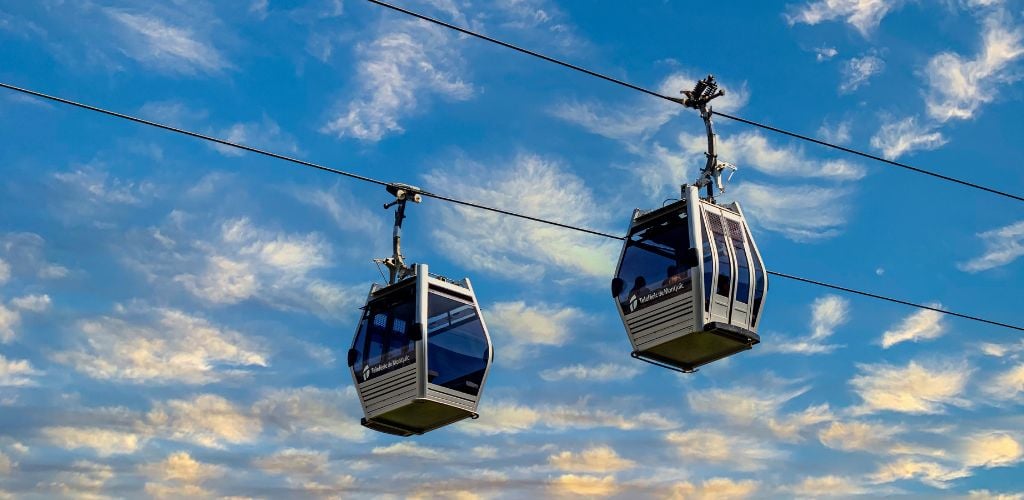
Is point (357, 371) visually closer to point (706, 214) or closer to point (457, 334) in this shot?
point (457, 334)

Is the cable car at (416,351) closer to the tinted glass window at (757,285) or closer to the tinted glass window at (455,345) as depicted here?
the tinted glass window at (455,345)

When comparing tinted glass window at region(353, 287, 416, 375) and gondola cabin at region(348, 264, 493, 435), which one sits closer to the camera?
gondola cabin at region(348, 264, 493, 435)

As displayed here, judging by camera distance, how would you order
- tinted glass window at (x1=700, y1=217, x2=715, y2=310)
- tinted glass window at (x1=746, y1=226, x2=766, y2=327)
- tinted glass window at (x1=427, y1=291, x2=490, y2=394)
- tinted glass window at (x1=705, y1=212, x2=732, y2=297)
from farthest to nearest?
1. tinted glass window at (x1=746, y1=226, x2=766, y2=327)
2. tinted glass window at (x1=427, y1=291, x2=490, y2=394)
3. tinted glass window at (x1=705, y1=212, x2=732, y2=297)
4. tinted glass window at (x1=700, y1=217, x2=715, y2=310)

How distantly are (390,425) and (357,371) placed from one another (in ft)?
3.99


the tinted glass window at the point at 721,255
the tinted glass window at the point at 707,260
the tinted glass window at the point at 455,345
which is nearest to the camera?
the tinted glass window at the point at 707,260

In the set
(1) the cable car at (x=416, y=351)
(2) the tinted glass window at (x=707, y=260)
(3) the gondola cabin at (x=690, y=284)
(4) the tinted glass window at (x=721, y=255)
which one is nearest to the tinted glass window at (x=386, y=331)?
(1) the cable car at (x=416, y=351)

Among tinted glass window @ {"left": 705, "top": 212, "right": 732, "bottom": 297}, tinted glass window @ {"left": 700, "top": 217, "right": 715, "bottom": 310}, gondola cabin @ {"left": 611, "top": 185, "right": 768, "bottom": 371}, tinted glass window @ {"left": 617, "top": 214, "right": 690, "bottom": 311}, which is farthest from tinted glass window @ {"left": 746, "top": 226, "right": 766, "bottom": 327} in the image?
tinted glass window @ {"left": 617, "top": 214, "right": 690, "bottom": 311}

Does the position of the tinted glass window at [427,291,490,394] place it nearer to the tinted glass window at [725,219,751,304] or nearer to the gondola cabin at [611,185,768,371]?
the gondola cabin at [611,185,768,371]

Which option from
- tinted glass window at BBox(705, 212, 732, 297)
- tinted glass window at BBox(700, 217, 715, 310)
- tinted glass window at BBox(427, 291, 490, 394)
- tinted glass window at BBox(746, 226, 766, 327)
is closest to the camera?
tinted glass window at BBox(700, 217, 715, 310)

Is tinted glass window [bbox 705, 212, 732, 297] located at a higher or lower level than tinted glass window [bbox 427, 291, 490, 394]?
higher

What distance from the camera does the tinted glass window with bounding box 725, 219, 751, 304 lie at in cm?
2658

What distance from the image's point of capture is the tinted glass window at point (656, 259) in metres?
26.5

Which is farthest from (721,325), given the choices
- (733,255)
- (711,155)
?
(711,155)

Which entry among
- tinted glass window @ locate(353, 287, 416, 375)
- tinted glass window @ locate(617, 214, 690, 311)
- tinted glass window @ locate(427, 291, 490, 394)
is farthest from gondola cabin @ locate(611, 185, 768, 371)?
tinted glass window @ locate(353, 287, 416, 375)
